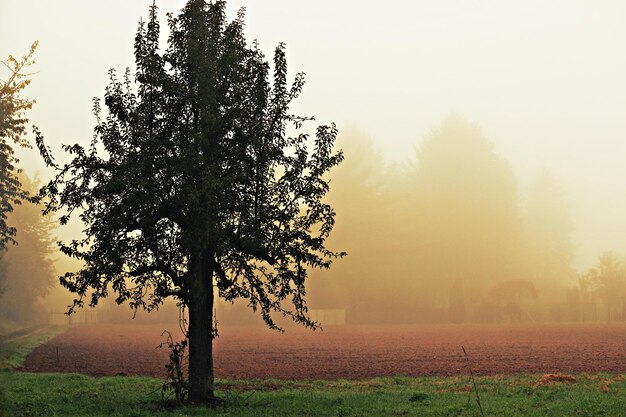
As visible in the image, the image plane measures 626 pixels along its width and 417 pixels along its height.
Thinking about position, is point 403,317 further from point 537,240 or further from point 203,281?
point 203,281

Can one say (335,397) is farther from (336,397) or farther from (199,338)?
(199,338)

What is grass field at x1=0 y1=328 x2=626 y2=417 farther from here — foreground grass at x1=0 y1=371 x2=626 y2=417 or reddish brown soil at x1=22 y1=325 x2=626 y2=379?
reddish brown soil at x1=22 y1=325 x2=626 y2=379

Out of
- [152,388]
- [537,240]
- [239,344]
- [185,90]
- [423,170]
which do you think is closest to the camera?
[185,90]

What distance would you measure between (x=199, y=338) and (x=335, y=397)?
14.6ft

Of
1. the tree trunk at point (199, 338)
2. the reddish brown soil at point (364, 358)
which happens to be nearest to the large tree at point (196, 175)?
the tree trunk at point (199, 338)

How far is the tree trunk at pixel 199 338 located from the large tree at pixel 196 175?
1.1 inches

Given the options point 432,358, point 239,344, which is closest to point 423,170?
point 239,344

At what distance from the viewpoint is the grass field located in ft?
60.0

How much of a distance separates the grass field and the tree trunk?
78 centimetres

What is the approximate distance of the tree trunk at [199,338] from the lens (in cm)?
1964

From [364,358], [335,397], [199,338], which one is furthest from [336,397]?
[364,358]

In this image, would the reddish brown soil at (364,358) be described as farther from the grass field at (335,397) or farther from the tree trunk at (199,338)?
the tree trunk at (199,338)

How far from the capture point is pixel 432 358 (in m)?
35.3

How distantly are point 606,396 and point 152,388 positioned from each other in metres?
14.2
